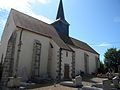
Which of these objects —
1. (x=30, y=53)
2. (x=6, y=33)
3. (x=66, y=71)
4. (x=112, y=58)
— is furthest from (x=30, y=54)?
(x=112, y=58)

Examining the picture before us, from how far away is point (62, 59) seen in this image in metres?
21.3

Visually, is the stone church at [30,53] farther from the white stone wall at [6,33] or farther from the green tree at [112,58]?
the green tree at [112,58]

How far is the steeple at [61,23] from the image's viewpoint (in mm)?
29406

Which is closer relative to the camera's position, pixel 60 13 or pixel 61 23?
pixel 61 23

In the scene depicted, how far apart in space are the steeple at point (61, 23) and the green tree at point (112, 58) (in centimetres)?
1592

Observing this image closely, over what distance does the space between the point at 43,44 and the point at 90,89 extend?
12.3 m

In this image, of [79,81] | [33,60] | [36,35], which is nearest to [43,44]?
[36,35]

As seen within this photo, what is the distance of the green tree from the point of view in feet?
126

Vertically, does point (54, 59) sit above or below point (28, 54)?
below

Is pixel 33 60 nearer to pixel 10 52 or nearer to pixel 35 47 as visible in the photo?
pixel 35 47

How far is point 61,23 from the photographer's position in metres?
29.8

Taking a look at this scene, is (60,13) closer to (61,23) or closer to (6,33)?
(61,23)

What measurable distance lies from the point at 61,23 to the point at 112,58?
19.0 m

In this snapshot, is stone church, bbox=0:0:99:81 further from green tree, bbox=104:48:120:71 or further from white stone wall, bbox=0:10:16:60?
green tree, bbox=104:48:120:71
